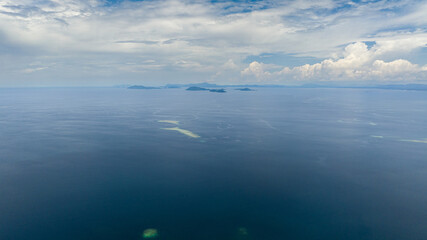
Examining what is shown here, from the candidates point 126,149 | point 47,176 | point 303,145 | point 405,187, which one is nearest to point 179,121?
point 126,149

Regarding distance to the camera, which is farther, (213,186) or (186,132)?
(186,132)

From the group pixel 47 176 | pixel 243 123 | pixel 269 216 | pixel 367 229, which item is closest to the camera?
pixel 367 229

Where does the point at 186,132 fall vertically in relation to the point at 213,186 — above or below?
above

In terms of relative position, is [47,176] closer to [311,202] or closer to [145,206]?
[145,206]

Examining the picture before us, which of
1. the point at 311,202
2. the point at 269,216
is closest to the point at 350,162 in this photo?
the point at 311,202

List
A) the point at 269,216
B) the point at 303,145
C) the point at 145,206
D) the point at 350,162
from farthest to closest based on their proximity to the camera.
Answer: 1. the point at 303,145
2. the point at 350,162
3. the point at 145,206
4. the point at 269,216

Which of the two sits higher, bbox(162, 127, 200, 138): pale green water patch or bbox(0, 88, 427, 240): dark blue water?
bbox(162, 127, 200, 138): pale green water patch

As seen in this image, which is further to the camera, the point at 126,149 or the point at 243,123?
the point at 243,123

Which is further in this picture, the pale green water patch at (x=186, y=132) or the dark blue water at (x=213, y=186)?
the pale green water patch at (x=186, y=132)

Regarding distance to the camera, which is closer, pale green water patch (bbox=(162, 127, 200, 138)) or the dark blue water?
the dark blue water

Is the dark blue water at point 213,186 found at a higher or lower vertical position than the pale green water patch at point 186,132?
lower
